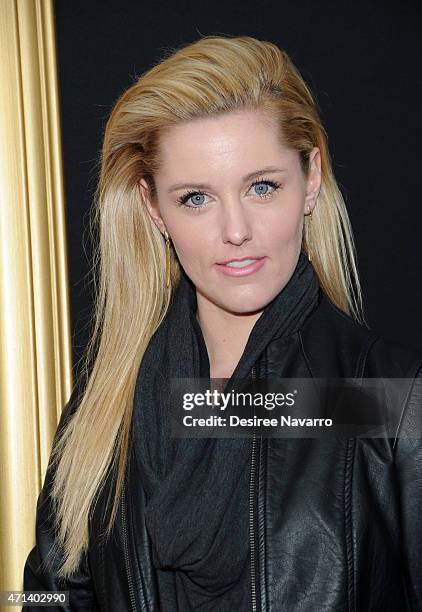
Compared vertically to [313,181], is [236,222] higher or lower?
lower

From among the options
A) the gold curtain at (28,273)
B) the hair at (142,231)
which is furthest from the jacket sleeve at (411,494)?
the gold curtain at (28,273)

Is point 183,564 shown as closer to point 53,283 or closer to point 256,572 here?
point 256,572

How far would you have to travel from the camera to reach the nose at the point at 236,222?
1.36m

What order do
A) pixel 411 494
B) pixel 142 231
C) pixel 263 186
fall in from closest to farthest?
pixel 411 494 < pixel 263 186 < pixel 142 231

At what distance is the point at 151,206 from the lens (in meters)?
Answer: 1.57

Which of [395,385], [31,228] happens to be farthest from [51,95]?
[395,385]

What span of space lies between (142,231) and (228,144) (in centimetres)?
33

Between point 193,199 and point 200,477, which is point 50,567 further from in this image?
point 193,199

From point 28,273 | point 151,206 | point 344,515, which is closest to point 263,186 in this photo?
point 151,206

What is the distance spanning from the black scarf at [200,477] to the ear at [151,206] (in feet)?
0.66

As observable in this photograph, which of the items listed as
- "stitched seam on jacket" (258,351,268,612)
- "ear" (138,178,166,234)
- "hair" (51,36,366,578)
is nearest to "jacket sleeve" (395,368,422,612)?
"stitched seam on jacket" (258,351,268,612)

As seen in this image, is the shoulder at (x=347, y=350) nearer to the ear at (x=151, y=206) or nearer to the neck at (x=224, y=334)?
the neck at (x=224, y=334)

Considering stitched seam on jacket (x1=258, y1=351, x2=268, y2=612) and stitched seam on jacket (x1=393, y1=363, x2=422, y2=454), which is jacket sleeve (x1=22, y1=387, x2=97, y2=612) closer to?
stitched seam on jacket (x1=258, y1=351, x2=268, y2=612)

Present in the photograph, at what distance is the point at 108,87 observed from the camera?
178cm
